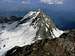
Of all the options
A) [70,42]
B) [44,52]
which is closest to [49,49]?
[44,52]

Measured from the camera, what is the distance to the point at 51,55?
355 feet

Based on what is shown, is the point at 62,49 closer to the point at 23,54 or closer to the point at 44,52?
the point at 44,52

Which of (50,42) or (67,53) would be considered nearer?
(67,53)

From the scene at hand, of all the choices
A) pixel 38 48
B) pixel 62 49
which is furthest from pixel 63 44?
pixel 38 48

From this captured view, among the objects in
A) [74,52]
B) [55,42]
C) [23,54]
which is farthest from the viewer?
[23,54]

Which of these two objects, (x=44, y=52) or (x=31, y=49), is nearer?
(x=44, y=52)

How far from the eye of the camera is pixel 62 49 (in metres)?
111

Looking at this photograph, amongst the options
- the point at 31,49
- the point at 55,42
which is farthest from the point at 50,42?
the point at 31,49

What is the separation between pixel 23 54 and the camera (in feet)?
403

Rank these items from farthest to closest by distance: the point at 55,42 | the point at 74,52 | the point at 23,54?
the point at 23,54 < the point at 55,42 < the point at 74,52

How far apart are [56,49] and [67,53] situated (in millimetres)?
5156

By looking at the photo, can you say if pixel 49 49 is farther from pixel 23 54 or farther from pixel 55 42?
pixel 23 54

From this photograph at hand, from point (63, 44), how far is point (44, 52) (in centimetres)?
908

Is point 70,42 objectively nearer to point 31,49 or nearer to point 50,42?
point 50,42
